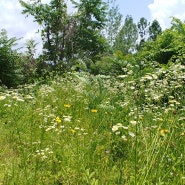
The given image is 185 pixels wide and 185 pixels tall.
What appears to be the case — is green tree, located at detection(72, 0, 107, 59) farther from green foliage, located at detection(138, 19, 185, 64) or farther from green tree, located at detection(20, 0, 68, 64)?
green foliage, located at detection(138, 19, 185, 64)

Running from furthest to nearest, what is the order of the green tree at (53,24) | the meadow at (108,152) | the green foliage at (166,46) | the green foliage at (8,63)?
the green tree at (53,24) < the green foliage at (8,63) < the green foliage at (166,46) < the meadow at (108,152)

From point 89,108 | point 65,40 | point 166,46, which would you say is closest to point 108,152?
point 89,108

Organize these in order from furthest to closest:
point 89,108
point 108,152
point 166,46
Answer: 1. point 166,46
2. point 89,108
3. point 108,152

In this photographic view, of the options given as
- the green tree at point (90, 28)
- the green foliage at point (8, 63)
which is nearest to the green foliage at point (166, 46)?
the green foliage at point (8, 63)

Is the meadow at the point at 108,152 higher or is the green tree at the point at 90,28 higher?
the green tree at the point at 90,28

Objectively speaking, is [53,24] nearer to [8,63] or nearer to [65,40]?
[65,40]

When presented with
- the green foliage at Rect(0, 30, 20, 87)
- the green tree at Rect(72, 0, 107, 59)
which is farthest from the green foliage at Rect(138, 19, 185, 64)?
the green tree at Rect(72, 0, 107, 59)

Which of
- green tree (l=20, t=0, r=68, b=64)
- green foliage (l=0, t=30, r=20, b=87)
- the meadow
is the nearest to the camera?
the meadow

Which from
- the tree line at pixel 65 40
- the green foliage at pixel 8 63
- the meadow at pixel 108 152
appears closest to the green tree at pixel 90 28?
the tree line at pixel 65 40

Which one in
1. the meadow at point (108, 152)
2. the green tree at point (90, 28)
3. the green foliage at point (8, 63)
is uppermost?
the green tree at point (90, 28)

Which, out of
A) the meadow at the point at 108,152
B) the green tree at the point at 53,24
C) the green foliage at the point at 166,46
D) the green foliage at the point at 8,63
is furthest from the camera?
the green tree at the point at 53,24

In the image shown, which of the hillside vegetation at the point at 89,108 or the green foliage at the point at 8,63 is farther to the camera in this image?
the green foliage at the point at 8,63

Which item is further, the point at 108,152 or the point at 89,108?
the point at 89,108

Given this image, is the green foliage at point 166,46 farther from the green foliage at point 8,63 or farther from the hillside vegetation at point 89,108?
the green foliage at point 8,63
